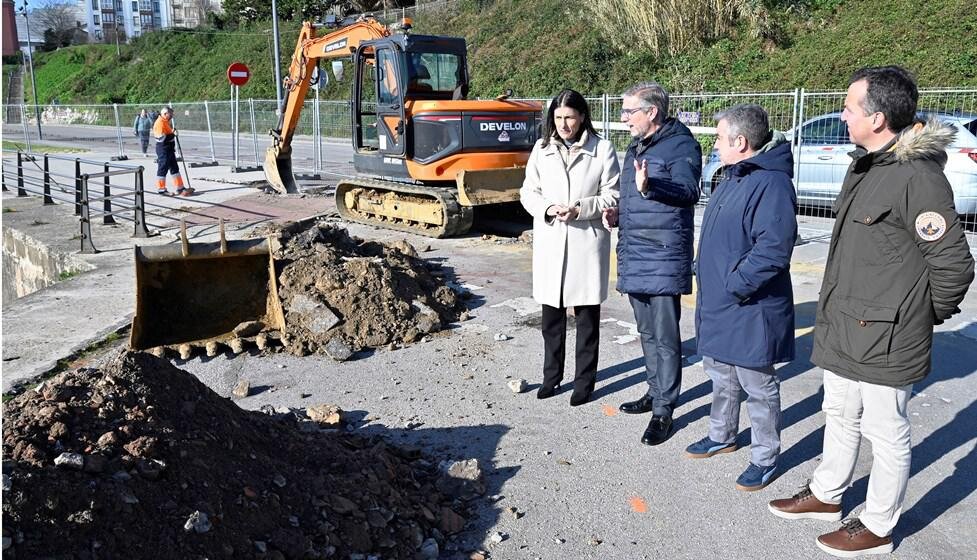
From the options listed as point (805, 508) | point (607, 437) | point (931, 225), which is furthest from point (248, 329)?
point (931, 225)

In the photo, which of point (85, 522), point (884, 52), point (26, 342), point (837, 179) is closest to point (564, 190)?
point (85, 522)

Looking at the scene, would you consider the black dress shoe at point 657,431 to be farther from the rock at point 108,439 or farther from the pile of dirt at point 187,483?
the rock at point 108,439

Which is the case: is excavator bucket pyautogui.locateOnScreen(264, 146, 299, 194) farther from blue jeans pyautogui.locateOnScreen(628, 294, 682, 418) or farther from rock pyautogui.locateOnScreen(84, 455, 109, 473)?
rock pyautogui.locateOnScreen(84, 455, 109, 473)

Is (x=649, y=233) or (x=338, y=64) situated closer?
(x=649, y=233)

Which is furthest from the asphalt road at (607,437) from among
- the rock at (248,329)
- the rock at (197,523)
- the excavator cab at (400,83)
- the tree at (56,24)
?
the tree at (56,24)

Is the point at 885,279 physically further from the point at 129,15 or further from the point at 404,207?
the point at 129,15

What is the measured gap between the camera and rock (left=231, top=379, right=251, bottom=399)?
5754 millimetres

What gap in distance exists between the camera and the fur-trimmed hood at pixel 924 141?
308 centimetres

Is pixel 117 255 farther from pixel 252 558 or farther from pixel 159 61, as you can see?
pixel 159 61

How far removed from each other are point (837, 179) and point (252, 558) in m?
9.87

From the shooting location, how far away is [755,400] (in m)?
4.04

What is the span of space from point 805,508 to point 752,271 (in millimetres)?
1157

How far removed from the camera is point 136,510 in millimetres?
3027

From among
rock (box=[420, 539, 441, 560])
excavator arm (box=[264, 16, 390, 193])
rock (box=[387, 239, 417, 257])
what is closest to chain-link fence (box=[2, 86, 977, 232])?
rock (box=[420, 539, 441, 560])
